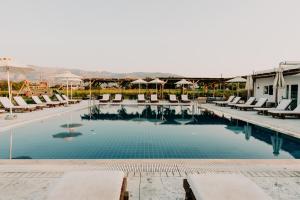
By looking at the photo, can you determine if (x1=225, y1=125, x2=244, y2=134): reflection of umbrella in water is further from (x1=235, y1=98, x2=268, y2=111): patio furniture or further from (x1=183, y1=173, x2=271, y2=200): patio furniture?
(x1=183, y1=173, x2=271, y2=200): patio furniture

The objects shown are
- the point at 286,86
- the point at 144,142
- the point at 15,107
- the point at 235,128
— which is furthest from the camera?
the point at 286,86

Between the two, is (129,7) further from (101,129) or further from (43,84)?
(43,84)

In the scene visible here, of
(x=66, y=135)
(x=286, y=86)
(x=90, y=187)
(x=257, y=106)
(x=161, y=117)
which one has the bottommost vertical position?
(x=66, y=135)

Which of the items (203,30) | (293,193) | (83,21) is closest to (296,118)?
(293,193)

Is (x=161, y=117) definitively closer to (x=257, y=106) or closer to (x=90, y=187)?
(x=257, y=106)

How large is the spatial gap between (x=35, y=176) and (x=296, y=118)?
37.4 feet

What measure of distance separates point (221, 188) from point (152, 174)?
1.86m

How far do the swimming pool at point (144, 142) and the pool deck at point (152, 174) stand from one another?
1218mm

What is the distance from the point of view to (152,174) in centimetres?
450

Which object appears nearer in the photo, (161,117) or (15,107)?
(161,117)

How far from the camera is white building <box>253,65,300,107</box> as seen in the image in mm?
15172

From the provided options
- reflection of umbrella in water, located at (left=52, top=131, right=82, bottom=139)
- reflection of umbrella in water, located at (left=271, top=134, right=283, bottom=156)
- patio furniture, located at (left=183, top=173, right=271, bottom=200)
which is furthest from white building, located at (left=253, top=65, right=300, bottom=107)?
patio furniture, located at (left=183, top=173, right=271, bottom=200)

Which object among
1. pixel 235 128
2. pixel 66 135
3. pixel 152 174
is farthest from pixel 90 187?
pixel 235 128

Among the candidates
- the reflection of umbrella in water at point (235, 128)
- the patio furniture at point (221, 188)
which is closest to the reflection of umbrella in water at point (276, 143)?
the reflection of umbrella in water at point (235, 128)
